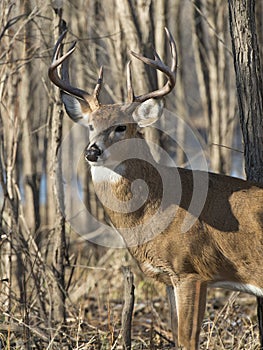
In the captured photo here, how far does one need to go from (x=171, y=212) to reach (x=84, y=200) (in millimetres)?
5681

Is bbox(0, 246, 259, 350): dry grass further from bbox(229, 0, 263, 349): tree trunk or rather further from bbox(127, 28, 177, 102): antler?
bbox(127, 28, 177, 102): antler

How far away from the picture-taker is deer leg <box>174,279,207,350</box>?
5.40m

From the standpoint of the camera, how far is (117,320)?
6.89m

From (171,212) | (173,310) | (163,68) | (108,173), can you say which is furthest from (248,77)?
(173,310)

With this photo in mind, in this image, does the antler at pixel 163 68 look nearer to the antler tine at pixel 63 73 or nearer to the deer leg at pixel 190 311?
the antler tine at pixel 63 73

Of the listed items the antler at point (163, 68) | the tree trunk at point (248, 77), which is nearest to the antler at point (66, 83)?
the antler at point (163, 68)

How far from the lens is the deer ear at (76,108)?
19.1 feet

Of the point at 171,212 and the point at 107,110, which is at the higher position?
the point at 107,110

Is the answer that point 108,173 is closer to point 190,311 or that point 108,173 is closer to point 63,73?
point 63,73

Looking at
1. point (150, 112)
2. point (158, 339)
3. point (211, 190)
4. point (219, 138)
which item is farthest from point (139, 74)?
point (219, 138)

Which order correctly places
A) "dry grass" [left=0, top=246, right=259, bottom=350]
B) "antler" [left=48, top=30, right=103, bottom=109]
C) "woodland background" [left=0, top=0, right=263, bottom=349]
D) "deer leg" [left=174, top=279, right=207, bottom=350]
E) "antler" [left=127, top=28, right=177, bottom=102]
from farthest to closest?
"woodland background" [left=0, top=0, right=263, bottom=349]
"dry grass" [left=0, top=246, right=259, bottom=350]
"antler" [left=48, top=30, right=103, bottom=109]
"deer leg" [left=174, top=279, right=207, bottom=350]
"antler" [left=127, top=28, right=177, bottom=102]

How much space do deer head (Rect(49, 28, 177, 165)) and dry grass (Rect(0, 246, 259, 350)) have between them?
1.19 metres

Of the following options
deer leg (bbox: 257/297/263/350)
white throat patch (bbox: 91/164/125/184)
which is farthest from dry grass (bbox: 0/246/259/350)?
white throat patch (bbox: 91/164/125/184)

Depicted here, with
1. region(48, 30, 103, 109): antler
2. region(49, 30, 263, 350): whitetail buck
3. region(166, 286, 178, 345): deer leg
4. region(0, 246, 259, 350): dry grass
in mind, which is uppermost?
region(48, 30, 103, 109): antler
